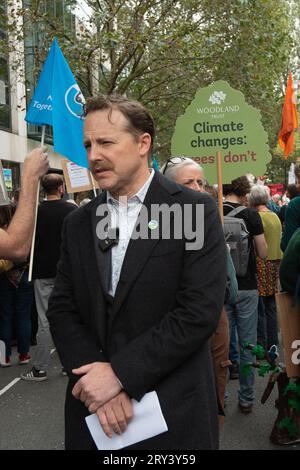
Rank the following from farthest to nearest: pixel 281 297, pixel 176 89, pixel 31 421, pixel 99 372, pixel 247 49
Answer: pixel 176 89 < pixel 247 49 < pixel 31 421 < pixel 281 297 < pixel 99 372

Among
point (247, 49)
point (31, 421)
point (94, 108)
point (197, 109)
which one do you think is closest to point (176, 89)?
point (247, 49)

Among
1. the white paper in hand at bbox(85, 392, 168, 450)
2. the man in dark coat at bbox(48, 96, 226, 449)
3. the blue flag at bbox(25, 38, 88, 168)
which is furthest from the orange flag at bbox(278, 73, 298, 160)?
the white paper in hand at bbox(85, 392, 168, 450)

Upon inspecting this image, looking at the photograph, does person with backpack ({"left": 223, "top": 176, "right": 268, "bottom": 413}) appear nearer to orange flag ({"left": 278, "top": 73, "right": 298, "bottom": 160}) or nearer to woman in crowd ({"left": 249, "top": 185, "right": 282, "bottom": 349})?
woman in crowd ({"left": 249, "top": 185, "right": 282, "bottom": 349})

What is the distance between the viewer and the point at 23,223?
2354 mm

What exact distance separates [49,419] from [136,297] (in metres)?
3.25

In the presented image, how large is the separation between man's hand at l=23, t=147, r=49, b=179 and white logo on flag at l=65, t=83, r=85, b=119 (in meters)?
2.94

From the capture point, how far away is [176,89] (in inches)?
697

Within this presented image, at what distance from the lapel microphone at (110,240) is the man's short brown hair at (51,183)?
4.11 m

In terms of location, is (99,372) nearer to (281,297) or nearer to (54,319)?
Answer: (54,319)

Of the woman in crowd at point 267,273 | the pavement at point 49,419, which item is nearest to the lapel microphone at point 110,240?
the pavement at point 49,419

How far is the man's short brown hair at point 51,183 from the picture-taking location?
6.20 meters

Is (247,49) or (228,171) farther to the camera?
(247,49)

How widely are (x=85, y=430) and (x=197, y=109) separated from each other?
3503 mm

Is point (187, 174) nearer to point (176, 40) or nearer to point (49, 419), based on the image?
point (49, 419)
